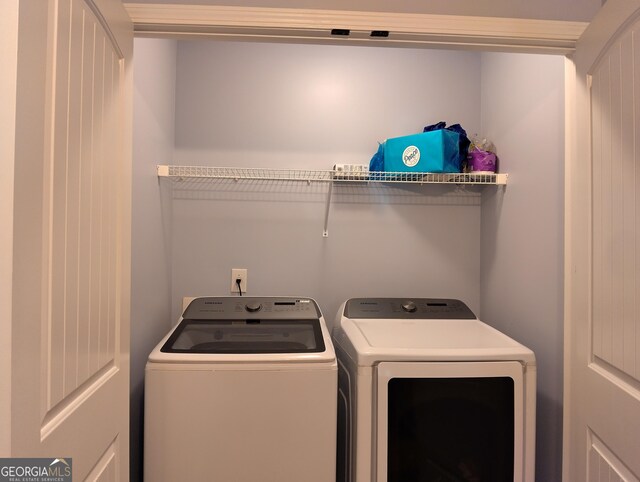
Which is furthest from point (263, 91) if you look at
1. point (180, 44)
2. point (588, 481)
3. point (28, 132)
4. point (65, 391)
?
point (588, 481)

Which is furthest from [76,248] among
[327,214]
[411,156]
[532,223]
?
[532,223]

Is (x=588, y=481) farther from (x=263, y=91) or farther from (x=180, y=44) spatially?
(x=180, y=44)

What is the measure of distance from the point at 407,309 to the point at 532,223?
27.9 inches

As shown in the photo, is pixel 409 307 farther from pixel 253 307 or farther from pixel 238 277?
pixel 238 277

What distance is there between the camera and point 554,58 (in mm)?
1496

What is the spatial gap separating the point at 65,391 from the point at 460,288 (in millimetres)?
1950

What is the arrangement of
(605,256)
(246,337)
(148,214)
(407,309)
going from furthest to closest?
(407,309) → (148,214) → (246,337) → (605,256)

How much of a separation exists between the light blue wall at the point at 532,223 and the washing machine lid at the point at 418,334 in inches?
8.4

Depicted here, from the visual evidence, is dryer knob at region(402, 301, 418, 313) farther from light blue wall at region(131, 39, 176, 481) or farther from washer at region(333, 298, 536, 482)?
light blue wall at region(131, 39, 176, 481)

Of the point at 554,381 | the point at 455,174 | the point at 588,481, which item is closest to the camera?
the point at 588,481

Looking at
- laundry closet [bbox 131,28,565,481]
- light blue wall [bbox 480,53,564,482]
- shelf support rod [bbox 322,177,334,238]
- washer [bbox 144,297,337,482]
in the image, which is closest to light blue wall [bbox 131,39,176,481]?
laundry closet [bbox 131,28,565,481]

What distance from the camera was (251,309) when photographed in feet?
5.48

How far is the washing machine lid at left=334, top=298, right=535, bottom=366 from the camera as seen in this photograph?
1258mm

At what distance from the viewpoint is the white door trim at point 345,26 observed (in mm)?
1056
